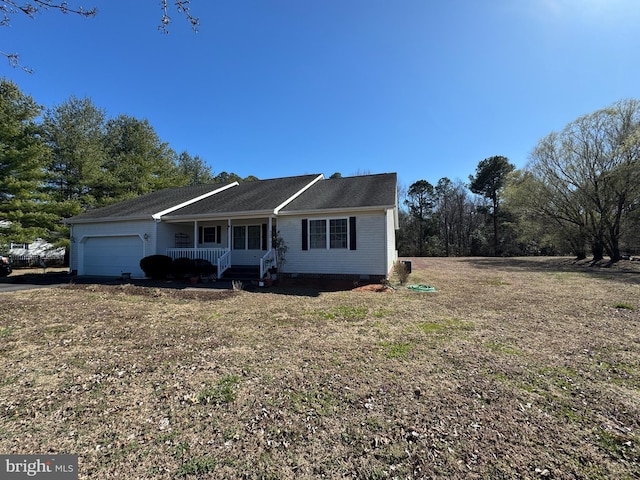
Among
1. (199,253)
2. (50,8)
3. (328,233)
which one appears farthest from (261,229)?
(50,8)

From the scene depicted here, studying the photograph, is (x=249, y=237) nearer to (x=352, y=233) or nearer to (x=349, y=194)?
(x=349, y=194)

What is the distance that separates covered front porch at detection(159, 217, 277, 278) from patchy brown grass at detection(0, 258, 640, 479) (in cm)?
632

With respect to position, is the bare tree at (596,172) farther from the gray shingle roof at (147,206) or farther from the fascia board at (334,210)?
the gray shingle roof at (147,206)

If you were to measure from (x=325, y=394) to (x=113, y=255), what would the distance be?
49.2ft

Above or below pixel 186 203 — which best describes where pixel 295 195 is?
above

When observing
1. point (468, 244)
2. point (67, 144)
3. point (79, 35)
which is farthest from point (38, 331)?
point (468, 244)

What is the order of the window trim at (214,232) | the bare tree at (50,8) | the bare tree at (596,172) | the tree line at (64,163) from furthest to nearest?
the bare tree at (596,172)
the tree line at (64,163)
the window trim at (214,232)
the bare tree at (50,8)

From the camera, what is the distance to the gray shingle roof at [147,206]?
1373cm

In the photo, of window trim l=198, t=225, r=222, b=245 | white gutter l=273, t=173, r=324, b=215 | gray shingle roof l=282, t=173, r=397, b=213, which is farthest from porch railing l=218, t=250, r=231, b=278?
gray shingle roof l=282, t=173, r=397, b=213

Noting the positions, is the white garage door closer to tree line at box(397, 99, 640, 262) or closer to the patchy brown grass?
the patchy brown grass

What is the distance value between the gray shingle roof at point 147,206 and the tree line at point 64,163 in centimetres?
512

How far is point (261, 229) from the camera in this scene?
1380 centimetres

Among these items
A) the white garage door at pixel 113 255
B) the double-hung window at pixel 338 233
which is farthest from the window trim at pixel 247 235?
the white garage door at pixel 113 255
